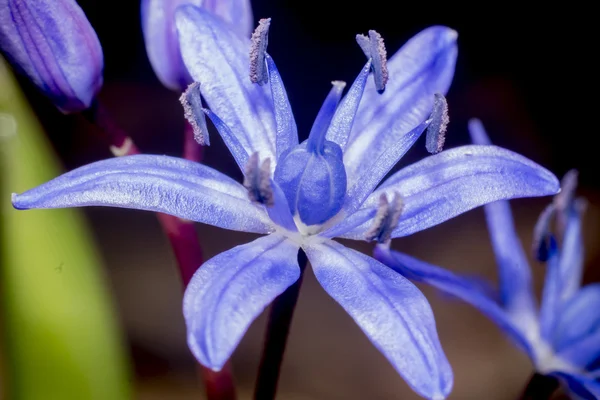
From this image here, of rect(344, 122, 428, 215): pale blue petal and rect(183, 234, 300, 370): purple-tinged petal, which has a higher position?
rect(344, 122, 428, 215): pale blue petal

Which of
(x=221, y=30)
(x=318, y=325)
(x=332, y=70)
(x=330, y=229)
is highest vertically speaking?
(x=221, y=30)

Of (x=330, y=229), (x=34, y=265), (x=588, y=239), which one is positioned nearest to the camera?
(x=330, y=229)

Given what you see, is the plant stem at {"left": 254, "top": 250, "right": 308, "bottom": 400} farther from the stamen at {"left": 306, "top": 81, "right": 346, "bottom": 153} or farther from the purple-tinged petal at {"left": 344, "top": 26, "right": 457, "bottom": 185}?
the purple-tinged petal at {"left": 344, "top": 26, "right": 457, "bottom": 185}

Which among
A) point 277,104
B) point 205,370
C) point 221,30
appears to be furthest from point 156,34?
point 205,370

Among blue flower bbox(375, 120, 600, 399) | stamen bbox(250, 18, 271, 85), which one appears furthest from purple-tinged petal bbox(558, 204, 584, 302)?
stamen bbox(250, 18, 271, 85)

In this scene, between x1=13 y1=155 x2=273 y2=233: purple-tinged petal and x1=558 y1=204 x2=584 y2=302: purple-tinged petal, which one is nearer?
x1=13 y1=155 x2=273 y2=233: purple-tinged petal

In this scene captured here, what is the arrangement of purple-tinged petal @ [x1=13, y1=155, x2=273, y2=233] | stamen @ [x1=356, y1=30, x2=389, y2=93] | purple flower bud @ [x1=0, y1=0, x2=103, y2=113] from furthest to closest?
stamen @ [x1=356, y1=30, x2=389, y2=93] < purple flower bud @ [x1=0, y1=0, x2=103, y2=113] < purple-tinged petal @ [x1=13, y1=155, x2=273, y2=233]

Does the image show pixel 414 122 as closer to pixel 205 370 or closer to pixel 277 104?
pixel 277 104

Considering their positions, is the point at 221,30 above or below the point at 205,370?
above
